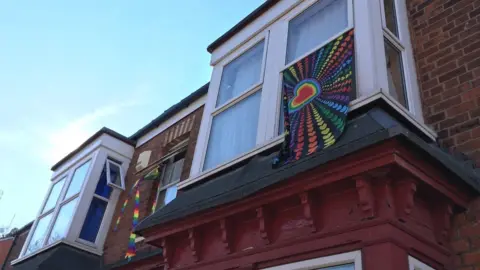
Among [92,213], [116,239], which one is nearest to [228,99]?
[116,239]

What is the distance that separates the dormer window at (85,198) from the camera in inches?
346

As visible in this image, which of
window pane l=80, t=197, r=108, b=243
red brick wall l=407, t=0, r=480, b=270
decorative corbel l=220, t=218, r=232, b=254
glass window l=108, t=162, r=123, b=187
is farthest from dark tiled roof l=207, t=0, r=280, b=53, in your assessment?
window pane l=80, t=197, r=108, b=243

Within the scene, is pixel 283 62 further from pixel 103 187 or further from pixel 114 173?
pixel 114 173

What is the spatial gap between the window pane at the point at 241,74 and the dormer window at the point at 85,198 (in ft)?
13.8

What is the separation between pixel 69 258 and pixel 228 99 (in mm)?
4675

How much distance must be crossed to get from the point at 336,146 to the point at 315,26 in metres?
2.16

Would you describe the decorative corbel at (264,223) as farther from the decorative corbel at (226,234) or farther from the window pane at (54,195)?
the window pane at (54,195)

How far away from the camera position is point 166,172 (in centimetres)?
871

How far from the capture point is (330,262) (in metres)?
3.21

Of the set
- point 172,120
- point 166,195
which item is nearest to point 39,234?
point 166,195

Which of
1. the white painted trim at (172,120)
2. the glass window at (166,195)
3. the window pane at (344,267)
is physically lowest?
the window pane at (344,267)

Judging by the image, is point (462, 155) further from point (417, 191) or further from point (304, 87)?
point (304, 87)

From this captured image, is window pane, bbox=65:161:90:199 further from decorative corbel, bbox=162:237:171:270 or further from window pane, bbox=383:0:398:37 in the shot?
window pane, bbox=383:0:398:37

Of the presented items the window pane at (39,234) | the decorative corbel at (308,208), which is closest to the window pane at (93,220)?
the window pane at (39,234)
